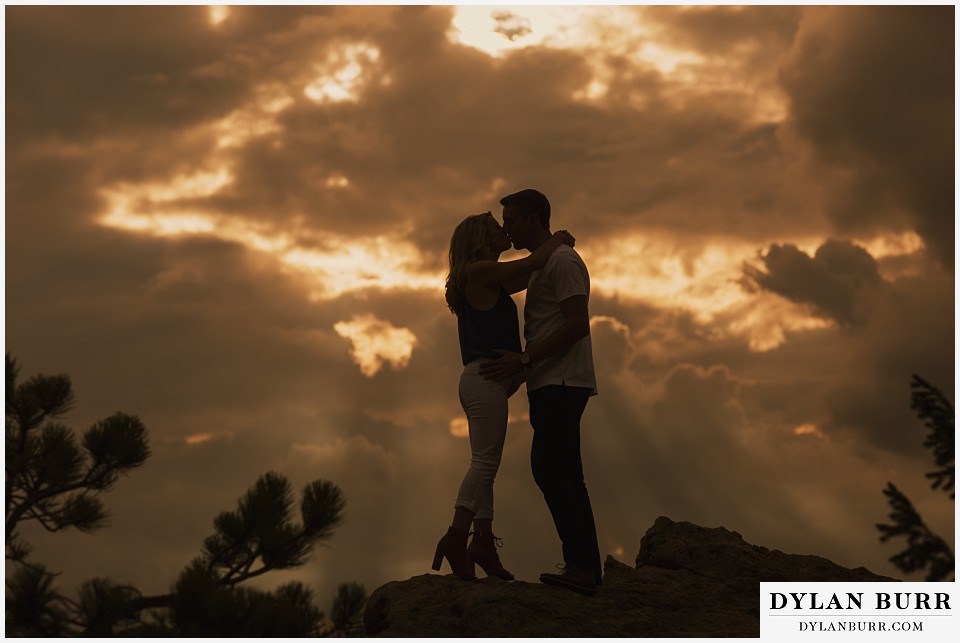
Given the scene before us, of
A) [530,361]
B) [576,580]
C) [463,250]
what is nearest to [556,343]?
[530,361]

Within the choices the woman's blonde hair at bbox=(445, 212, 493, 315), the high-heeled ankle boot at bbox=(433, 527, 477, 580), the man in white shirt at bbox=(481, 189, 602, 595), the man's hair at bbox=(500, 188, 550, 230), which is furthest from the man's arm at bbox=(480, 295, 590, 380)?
the high-heeled ankle boot at bbox=(433, 527, 477, 580)

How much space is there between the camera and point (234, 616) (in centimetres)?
1023

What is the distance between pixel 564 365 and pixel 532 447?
1.70ft

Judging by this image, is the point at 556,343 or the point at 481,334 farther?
the point at 481,334

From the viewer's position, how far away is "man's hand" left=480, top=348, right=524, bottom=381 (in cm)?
533

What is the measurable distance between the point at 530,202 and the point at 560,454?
1464mm

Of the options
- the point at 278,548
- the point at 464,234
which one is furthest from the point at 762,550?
the point at 278,548

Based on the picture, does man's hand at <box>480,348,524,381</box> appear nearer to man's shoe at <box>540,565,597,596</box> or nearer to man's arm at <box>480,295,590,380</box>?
man's arm at <box>480,295,590,380</box>

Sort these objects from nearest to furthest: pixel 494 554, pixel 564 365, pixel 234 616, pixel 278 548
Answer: pixel 564 365
pixel 494 554
pixel 234 616
pixel 278 548

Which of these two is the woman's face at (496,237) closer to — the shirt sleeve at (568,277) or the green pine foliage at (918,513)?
the shirt sleeve at (568,277)

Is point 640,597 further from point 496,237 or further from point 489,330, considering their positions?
point 496,237

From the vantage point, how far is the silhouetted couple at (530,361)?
5.32 m

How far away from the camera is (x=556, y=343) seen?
521 cm

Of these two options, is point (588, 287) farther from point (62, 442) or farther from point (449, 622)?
point (62, 442)
